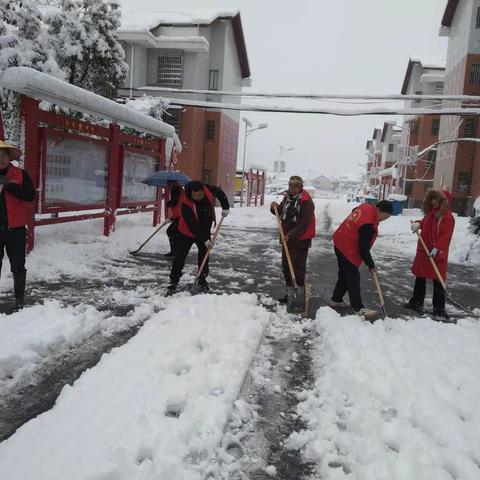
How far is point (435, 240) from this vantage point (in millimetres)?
6125

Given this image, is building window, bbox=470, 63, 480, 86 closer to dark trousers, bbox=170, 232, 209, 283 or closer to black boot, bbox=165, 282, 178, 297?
dark trousers, bbox=170, 232, 209, 283

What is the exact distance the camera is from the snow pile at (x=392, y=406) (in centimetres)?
268

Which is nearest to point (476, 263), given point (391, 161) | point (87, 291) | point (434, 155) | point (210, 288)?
point (210, 288)

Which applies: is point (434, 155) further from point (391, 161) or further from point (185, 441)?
point (185, 441)

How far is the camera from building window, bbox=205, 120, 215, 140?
25.5 meters

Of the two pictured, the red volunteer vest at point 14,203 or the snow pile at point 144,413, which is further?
the red volunteer vest at point 14,203

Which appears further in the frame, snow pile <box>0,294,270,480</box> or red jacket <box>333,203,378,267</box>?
red jacket <box>333,203,378,267</box>

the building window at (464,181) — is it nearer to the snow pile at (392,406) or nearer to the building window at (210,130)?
the building window at (210,130)

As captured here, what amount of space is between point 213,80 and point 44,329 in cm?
2344

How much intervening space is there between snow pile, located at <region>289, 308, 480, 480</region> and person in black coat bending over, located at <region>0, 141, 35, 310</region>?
10.5 ft

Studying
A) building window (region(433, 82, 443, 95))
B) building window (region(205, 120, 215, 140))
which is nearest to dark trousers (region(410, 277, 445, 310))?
building window (region(205, 120, 215, 140))

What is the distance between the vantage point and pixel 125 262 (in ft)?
27.2

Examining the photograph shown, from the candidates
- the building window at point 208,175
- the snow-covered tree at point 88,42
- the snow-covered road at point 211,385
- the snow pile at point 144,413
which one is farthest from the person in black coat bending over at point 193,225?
the building window at point 208,175

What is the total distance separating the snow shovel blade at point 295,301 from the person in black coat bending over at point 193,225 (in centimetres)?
134
